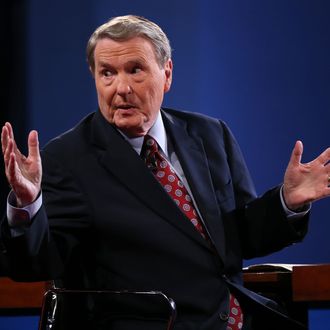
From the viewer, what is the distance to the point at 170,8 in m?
3.38

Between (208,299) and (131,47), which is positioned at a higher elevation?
(131,47)

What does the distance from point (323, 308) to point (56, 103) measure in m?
1.61

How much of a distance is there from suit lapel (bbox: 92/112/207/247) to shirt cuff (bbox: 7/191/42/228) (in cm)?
29

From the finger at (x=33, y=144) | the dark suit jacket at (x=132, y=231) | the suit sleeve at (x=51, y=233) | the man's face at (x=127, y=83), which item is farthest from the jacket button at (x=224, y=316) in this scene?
the finger at (x=33, y=144)

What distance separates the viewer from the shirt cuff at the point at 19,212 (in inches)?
70.1

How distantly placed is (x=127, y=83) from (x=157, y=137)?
0.57ft

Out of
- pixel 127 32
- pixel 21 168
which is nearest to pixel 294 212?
pixel 127 32

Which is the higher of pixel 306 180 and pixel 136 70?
pixel 136 70

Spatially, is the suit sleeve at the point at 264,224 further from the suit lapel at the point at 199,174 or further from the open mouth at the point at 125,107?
the open mouth at the point at 125,107

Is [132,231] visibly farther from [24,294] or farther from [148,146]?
[24,294]

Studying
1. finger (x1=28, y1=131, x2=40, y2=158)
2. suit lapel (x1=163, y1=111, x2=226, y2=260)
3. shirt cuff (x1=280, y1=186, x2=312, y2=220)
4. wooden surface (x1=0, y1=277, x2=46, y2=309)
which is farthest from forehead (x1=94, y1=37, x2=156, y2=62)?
wooden surface (x1=0, y1=277, x2=46, y2=309)

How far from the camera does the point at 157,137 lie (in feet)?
7.06

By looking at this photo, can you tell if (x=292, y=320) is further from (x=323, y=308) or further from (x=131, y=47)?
(x=131, y=47)

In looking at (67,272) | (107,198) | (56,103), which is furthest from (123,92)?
(56,103)
